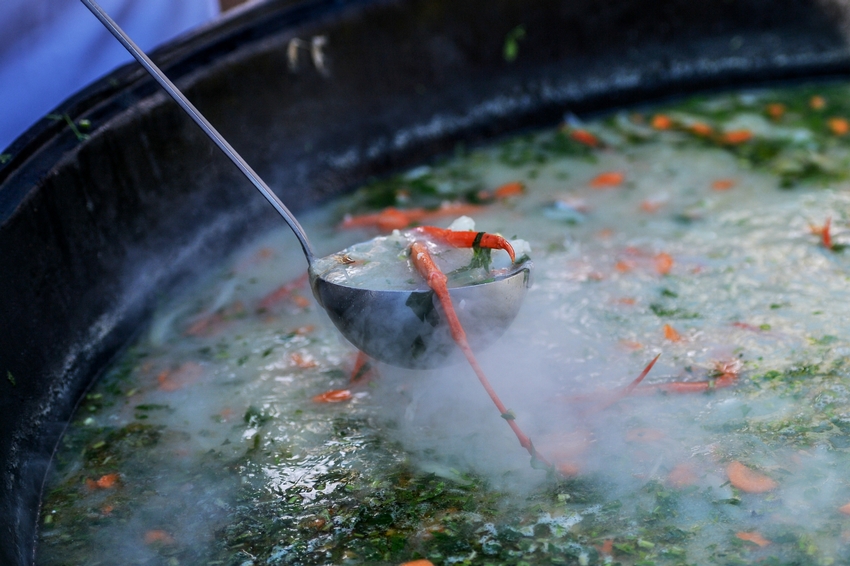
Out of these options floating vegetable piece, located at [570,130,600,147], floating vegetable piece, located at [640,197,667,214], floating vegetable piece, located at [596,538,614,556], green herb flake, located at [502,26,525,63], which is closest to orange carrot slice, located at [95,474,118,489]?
floating vegetable piece, located at [596,538,614,556]

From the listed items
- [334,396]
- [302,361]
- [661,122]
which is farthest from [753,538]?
[661,122]

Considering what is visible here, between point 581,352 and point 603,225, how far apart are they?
30.1 inches

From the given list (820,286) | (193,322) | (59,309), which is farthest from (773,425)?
(59,309)

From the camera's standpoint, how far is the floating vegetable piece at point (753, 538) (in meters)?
1.72

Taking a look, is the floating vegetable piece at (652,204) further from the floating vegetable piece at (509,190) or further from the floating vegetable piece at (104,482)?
the floating vegetable piece at (104,482)

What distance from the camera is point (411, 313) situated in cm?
188

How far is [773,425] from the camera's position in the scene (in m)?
2.03

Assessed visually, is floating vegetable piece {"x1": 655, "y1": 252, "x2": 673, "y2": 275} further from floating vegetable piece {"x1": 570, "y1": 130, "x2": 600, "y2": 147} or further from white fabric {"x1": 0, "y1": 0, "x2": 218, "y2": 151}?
white fabric {"x1": 0, "y1": 0, "x2": 218, "y2": 151}

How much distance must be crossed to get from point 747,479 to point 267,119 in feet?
6.91

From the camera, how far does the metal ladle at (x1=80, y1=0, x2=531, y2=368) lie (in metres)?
1.87

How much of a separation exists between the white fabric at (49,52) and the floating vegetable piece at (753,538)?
2.28 meters

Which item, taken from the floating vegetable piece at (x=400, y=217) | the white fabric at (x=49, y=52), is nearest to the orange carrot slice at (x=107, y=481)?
the white fabric at (x=49, y=52)

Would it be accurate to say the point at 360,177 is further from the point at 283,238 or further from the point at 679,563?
the point at 679,563

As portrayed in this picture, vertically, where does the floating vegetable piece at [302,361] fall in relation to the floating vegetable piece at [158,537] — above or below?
above
